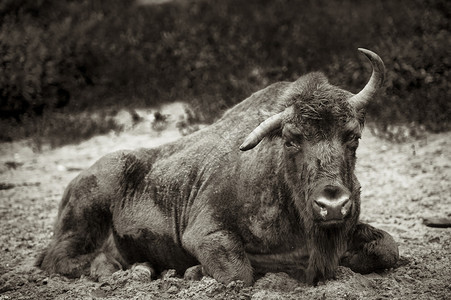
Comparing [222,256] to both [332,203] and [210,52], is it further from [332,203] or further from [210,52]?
[210,52]

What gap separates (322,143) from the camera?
14.4 ft

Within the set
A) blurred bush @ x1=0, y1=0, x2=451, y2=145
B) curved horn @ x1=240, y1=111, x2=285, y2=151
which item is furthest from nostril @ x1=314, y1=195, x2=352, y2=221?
blurred bush @ x1=0, y1=0, x2=451, y2=145

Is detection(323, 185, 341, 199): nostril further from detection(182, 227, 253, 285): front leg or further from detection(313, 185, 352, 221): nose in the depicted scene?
detection(182, 227, 253, 285): front leg

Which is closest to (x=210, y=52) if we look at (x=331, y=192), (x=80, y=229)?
(x=80, y=229)

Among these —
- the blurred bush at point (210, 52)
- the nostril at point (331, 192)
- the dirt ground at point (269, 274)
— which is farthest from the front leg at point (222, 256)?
the blurred bush at point (210, 52)

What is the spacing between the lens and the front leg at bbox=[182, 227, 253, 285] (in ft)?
15.8

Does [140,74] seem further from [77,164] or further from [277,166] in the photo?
[277,166]

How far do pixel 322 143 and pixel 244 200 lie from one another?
968 millimetres

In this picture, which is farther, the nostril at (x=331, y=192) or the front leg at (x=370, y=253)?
the front leg at (x=370, y=253)

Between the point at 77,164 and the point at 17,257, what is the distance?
4.61m

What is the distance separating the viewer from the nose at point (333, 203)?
402cm

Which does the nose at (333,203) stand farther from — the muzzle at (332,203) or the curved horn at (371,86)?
the curved horn at (371,86)

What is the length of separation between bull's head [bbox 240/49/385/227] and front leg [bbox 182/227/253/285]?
0.70 meters

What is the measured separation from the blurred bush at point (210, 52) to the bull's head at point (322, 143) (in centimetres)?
670
